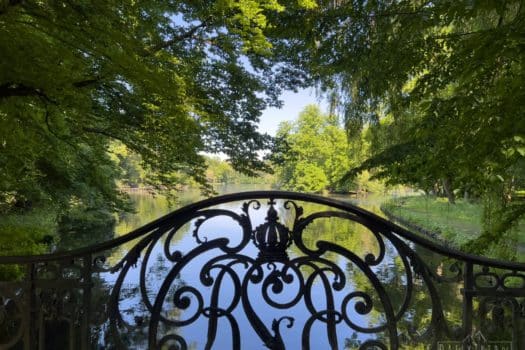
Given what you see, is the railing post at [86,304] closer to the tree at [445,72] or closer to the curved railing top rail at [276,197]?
the curved railing top rail at [276,197]

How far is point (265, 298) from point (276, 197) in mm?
303

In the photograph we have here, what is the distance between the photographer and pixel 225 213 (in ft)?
3.45

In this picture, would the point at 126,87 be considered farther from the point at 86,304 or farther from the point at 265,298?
the point at 265,298

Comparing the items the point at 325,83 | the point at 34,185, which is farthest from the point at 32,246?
the point at 325,83

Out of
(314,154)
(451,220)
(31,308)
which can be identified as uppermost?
(314,154)

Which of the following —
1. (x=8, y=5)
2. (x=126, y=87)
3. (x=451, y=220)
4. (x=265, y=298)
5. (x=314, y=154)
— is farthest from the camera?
(x=314, y=154)

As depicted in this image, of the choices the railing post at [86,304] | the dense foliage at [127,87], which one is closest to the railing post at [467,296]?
the railing post at [86,304]

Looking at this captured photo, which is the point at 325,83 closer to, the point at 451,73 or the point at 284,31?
the point at 284,31

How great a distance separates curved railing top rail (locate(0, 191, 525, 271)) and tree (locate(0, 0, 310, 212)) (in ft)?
4.85

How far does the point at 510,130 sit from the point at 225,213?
1.48 metres

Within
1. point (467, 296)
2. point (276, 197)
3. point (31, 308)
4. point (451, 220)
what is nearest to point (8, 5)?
point (31, 308)

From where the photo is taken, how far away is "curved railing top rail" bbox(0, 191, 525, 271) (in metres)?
1.04

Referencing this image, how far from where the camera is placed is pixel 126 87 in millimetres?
4246

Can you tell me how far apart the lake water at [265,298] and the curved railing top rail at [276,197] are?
0.15ft
